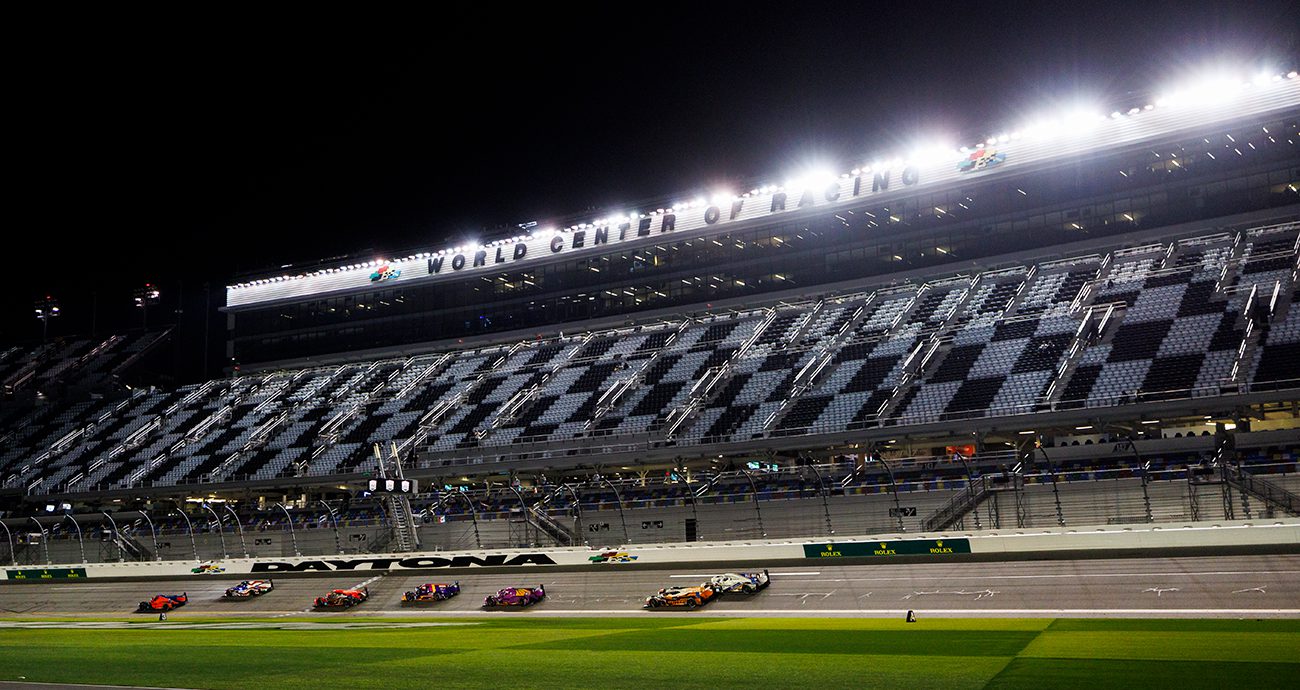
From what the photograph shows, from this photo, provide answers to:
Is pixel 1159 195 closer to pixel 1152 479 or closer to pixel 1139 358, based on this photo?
pixel 1139 358

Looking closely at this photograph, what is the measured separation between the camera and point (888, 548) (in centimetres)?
4266

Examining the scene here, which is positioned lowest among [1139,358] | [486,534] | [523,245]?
[486,534]

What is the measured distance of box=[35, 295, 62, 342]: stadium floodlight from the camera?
108 m

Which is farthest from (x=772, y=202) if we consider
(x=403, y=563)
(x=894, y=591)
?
(x=894, y=591)

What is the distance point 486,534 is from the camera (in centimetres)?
5419

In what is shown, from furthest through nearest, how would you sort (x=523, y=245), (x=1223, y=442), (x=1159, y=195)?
(x=523, y=245)
(x=1159, y=195)
(x=1223, y=442)

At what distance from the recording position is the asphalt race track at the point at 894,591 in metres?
32.7

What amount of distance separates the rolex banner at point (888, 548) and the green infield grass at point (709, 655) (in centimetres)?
834

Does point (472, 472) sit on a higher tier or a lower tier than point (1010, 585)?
higher

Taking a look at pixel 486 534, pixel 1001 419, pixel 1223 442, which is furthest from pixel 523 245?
pixel 1223 442

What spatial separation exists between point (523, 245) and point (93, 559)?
39.1 metres

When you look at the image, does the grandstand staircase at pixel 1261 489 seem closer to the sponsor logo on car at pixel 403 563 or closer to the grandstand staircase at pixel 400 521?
the sponsor logo on car at pixel 403 563

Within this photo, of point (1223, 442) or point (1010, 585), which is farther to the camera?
point (1223, 442)

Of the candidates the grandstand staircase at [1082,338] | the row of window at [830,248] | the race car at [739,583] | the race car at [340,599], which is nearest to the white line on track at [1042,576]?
the race car at [739,583]
